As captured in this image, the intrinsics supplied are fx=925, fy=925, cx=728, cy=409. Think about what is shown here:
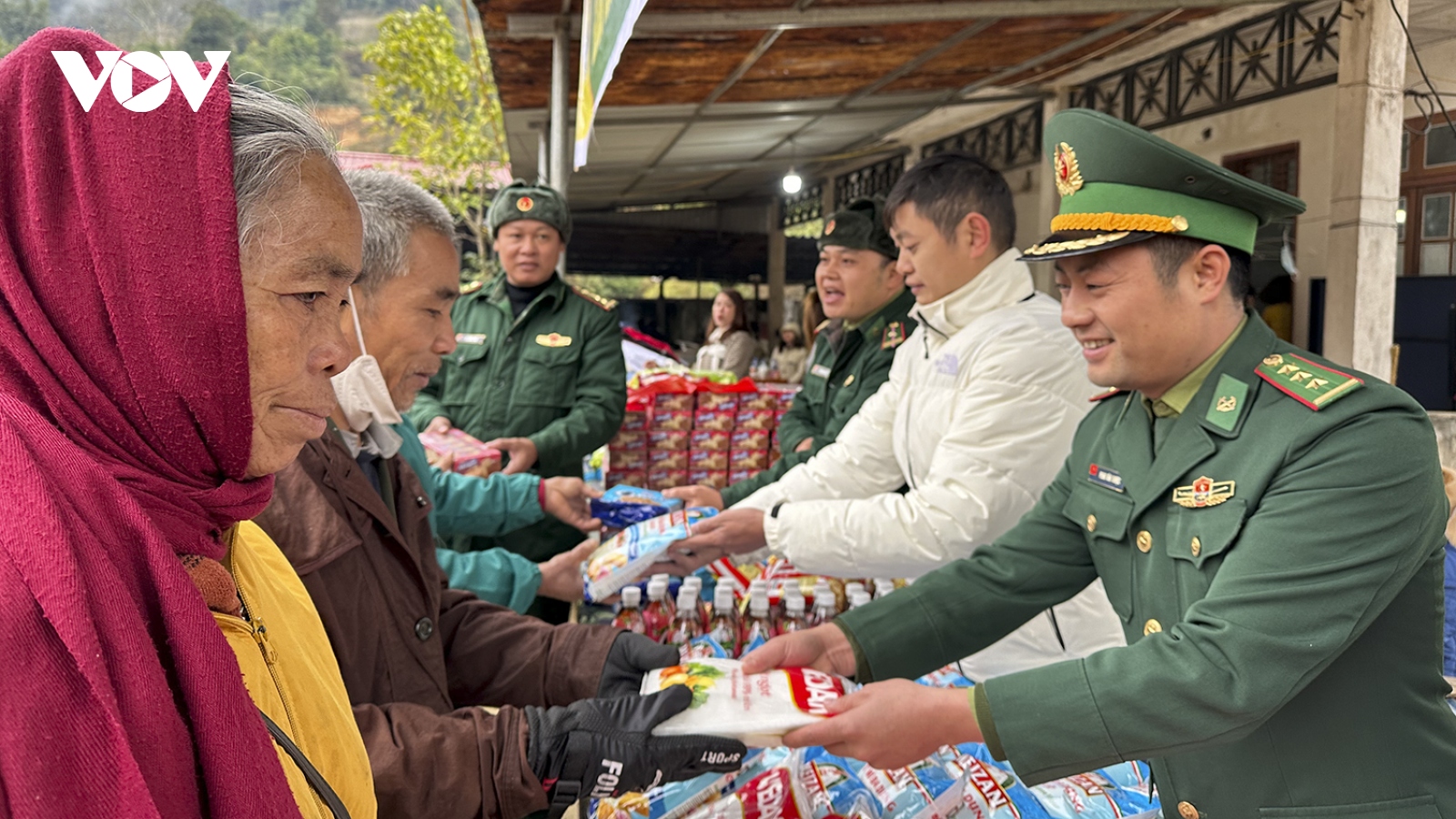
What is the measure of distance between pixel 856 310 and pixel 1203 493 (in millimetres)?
2543

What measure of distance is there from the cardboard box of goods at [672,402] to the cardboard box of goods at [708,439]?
0.55ft

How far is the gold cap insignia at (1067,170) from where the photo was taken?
1777 millimetres

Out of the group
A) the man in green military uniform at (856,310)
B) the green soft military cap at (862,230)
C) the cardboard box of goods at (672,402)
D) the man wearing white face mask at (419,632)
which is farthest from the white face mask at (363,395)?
the cardboard box of goods at (672,402)

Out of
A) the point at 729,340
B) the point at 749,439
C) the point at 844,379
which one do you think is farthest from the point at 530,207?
the point at 729,340

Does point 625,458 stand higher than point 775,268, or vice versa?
point 775,268

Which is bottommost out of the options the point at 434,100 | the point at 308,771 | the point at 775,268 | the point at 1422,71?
the point at 308,771

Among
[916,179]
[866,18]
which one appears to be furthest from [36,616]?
[866,18]

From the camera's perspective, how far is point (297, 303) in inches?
38.3

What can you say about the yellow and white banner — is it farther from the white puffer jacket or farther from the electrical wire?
the electrical wire

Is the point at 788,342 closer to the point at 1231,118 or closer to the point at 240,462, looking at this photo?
the point at 1231,118

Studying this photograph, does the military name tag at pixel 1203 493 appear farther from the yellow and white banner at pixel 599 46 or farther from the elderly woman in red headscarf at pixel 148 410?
the elderly woman in red headscarf at pixel 148 410

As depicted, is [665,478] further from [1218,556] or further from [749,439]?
[1218,556]

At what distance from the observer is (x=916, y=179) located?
2.70m

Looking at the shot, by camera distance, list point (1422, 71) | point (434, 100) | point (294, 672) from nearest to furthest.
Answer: point (294, 672) < point (1422, 71) < point (434, 100)
